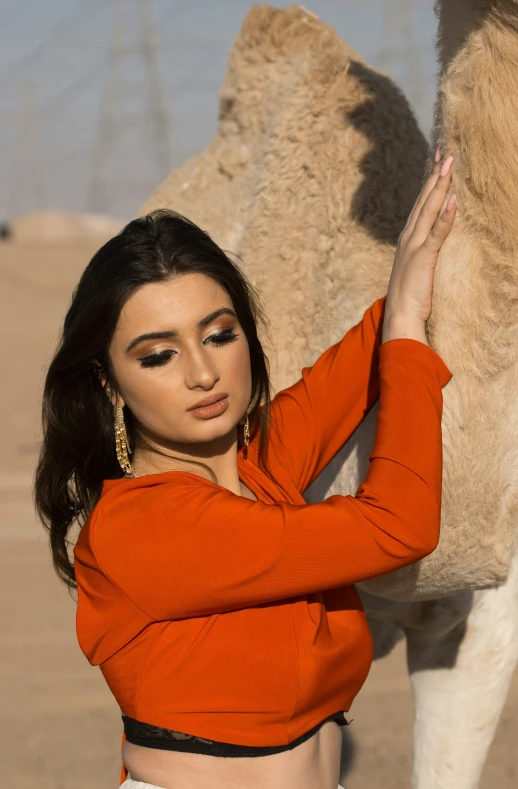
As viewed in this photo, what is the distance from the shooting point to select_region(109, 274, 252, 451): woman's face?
173 centimetres

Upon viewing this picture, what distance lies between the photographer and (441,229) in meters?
1.82

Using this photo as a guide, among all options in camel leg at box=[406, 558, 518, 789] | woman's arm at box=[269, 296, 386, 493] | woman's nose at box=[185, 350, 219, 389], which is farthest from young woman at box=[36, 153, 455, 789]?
camel leg at box=[406, 558, 518, 789]

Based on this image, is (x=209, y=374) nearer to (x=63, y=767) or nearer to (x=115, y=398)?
(x=115, y=398)

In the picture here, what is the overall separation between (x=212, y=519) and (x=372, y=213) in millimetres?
1133

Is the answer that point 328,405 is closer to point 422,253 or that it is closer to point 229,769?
point 422,253

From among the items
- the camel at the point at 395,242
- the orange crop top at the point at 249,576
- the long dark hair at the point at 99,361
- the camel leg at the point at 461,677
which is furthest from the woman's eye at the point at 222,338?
the camel leg at the point at 461,677

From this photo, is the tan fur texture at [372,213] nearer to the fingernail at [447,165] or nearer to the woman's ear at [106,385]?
the fingernail at [447,165]

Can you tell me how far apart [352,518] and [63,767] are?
2.63 m

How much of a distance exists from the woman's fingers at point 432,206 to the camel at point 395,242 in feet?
0.08

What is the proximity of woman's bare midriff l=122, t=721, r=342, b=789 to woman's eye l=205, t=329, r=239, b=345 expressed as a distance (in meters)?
0.61

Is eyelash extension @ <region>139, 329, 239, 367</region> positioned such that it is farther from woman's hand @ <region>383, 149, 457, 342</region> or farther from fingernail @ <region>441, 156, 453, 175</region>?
fingernail @ <region>441, 156, 453, 175</region>

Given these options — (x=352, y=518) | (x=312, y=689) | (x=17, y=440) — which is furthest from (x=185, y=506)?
(x=17, y=440)

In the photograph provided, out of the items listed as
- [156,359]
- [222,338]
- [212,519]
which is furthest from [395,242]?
[212,519]

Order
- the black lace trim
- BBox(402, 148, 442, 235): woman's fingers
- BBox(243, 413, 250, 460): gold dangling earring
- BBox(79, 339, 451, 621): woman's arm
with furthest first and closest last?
BBox(243, 413, 250, 460): gold dangling earring → BBox(402, 148, 442, 235): woman's fingers → the black lace trim → BBox(79, 339, 451, 621): woman's arm
